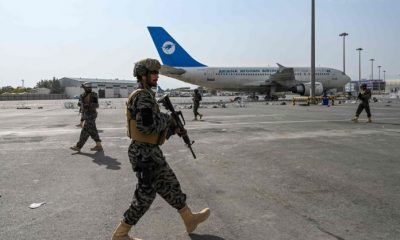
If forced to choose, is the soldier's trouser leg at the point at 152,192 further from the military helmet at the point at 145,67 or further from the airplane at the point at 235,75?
the airplane at the point at 235,75

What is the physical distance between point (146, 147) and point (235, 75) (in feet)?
125

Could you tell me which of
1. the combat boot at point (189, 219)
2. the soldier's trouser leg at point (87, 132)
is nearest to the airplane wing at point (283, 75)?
the soldier's trouser leg at point (87, 132)

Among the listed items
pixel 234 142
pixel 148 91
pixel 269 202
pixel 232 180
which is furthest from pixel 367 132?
pixel 148 91

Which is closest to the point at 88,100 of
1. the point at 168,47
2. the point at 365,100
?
the point at 365,100

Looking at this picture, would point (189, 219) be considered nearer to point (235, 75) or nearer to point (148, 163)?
point (148, 163)

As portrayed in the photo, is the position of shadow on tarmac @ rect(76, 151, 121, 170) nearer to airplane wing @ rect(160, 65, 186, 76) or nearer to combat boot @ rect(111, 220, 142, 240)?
Answer: combat boot @ rect(111, 220, 142, 240)

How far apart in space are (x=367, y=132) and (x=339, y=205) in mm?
8547

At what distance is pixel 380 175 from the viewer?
6551 mm

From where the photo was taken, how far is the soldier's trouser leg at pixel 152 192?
3902 mm

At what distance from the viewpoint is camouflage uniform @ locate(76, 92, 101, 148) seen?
9729 millimetres

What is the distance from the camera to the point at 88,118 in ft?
32.2

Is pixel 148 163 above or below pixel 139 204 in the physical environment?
above

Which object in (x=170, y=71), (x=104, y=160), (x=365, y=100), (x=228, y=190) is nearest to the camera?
(x=228, y=190)

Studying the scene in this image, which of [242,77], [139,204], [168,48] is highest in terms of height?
[168,48]
